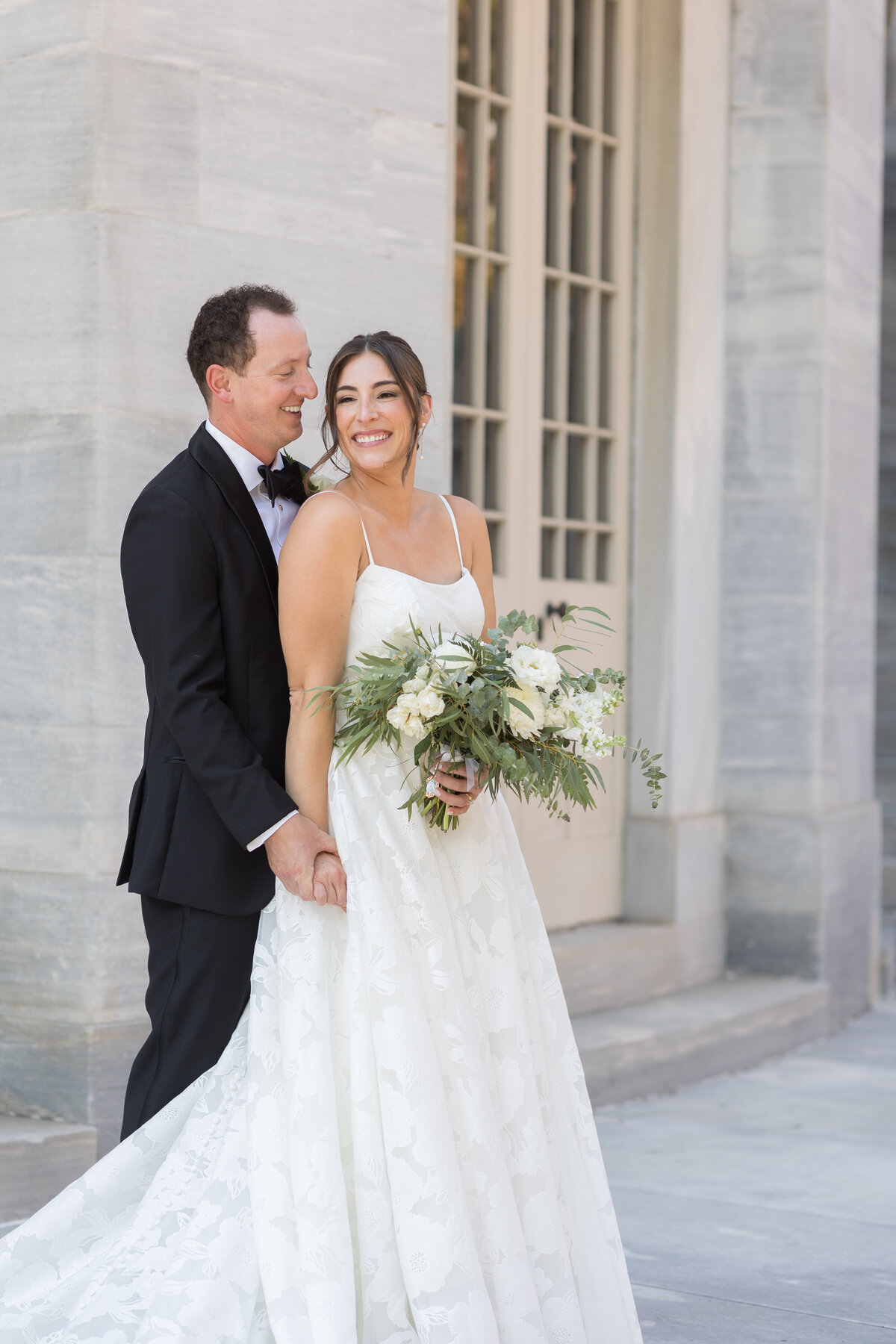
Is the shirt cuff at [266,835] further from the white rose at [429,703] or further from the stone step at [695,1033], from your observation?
the stone step at [695,1033]

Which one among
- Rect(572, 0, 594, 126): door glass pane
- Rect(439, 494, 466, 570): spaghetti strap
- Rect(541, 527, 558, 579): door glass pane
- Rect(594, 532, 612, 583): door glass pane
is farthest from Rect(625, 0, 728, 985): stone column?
Rect(439, 494, 466, 570): spaghetti strap

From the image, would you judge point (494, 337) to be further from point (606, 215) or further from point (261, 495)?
point (261, 495)

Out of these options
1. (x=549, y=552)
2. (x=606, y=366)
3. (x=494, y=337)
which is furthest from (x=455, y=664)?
(x=606, y=366)

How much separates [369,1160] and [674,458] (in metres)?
4.74

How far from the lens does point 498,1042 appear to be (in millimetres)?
3332

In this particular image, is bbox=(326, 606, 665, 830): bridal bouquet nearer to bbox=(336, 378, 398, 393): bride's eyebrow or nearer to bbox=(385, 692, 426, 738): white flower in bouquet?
bbox=(385, 692, 426, 738): white flower in bouquet

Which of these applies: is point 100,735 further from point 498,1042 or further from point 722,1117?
point 722,1117

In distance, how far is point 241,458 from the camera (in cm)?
340

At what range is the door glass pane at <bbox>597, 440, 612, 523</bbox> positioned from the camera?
7.37 meters

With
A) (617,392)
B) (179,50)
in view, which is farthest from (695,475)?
(179,50)

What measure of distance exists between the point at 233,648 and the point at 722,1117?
3.56m

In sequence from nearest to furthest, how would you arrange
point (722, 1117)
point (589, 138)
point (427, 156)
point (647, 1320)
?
point (647, 1320) < point (427, 156) < point (722, 1117) < point (589, 138)

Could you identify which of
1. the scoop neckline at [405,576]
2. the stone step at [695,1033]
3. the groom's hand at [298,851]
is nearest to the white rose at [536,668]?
the scoop neckline at [405,576]

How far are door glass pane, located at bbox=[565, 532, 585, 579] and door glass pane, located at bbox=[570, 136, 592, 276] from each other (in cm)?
114
